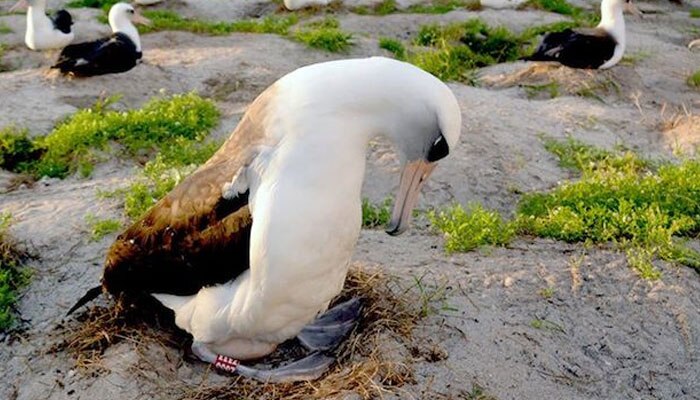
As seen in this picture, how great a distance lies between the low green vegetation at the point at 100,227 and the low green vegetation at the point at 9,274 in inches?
15.5

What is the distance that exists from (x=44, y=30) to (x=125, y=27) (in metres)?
1.17

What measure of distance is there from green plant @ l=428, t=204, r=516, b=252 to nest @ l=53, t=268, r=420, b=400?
72 centimetres

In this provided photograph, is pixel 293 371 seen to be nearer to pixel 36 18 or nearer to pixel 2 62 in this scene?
pixel 2 62

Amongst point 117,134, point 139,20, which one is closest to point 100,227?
point 117,134

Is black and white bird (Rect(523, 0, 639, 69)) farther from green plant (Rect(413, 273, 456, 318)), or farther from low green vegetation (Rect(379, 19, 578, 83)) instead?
green plant (Rect(413, 273, 456, 318))

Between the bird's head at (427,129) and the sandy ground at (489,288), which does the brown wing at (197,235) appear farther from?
the bird's head at (427,129)

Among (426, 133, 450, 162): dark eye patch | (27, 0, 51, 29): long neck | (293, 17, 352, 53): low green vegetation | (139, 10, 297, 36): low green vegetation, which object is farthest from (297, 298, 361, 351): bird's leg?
(27, 0, 51, 29): long neck

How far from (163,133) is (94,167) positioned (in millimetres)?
650

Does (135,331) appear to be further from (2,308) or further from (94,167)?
(94,167)

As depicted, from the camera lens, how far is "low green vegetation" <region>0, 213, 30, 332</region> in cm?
421

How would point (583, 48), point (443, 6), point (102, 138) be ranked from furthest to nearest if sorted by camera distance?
point (443, 6)
point (583, 48)
point (102, 138)

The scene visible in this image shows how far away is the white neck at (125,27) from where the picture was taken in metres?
9.23

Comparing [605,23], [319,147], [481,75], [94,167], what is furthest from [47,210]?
[605,23]

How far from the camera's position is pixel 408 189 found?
328 centimetres
